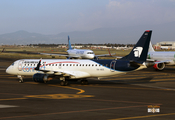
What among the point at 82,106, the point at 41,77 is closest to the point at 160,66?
the point at 41,77

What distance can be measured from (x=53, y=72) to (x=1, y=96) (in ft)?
30.6

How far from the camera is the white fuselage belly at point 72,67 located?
33.7 metres

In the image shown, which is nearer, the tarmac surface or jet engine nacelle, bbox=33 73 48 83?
the tarmac surface

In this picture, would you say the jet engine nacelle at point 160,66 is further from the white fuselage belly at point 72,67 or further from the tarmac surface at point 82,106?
the tarmac surface at point 82,106

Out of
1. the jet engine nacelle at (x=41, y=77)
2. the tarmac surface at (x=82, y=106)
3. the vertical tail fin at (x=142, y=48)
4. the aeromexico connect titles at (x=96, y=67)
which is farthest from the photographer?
the jet engine nacelle at (x=41, y=77)

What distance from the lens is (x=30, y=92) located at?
28.1 m

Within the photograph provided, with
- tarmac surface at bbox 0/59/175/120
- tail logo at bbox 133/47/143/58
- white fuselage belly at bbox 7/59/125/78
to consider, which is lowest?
tarmac surface at bbox 0/59/175/120

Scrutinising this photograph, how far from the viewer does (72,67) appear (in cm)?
3484

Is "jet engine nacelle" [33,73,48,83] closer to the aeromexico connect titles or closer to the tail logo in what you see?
the aeromexico connect titles

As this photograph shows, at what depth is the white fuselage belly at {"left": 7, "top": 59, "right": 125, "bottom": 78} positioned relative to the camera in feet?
111

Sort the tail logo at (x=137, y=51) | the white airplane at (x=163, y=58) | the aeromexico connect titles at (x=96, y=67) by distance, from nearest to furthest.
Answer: the aeromexico connect titles at (x=96, y=67), the tail logo at (x=137, y=51), the white airplane at (x=163, y=58)

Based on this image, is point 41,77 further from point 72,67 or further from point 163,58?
point 163,58

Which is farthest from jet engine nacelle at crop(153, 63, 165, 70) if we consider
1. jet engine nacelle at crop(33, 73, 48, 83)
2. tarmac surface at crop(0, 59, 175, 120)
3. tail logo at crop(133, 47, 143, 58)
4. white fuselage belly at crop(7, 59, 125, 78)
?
tarmac surface at crop(0, 59, 175, 120)

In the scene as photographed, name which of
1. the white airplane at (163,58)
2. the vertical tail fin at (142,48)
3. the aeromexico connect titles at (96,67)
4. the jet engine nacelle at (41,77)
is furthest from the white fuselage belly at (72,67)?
the white airplane at (163,58)
